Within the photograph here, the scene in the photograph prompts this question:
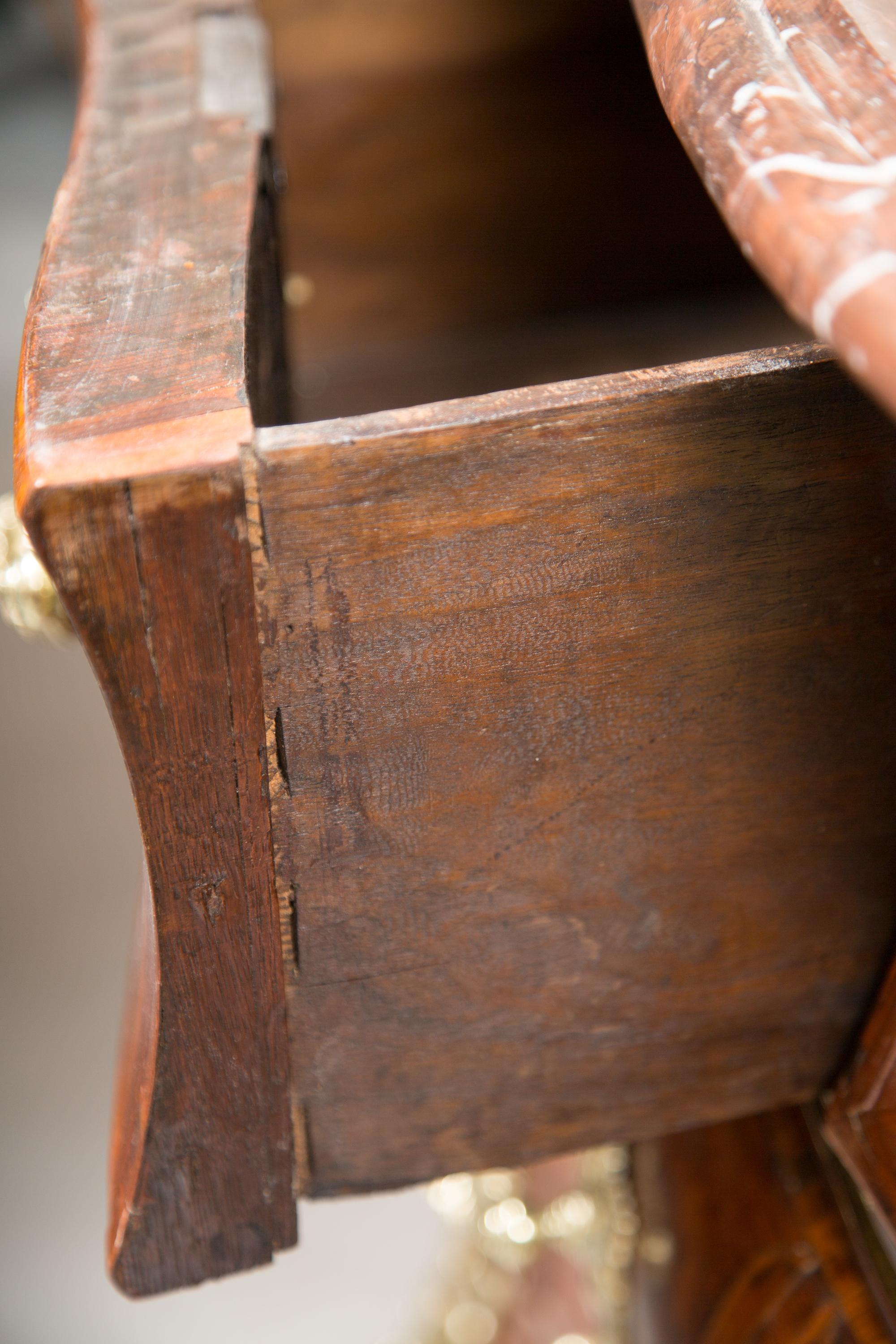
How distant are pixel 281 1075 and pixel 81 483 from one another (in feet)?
1.04

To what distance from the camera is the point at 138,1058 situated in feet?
1.85

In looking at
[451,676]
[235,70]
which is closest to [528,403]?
[451,676]

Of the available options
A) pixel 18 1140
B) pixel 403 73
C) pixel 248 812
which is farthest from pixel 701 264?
pixel 18 1140

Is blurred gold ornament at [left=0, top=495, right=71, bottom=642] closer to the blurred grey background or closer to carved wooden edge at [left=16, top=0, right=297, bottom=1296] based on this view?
carved wooden edge at [left=16, top=0, right=297, bottom=1296]

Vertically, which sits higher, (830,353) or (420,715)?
(830,353)

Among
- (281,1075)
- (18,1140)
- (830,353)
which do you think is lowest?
(18,1140)

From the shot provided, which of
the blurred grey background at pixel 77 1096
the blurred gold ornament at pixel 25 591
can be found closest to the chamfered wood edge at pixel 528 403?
the blurred gold ornament at pixel 25 591

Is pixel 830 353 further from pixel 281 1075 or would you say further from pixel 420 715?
pixel 281 1075

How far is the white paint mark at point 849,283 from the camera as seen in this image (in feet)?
0.91

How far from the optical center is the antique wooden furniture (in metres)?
0.39

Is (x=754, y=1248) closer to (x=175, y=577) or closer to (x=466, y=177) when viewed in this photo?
(x=175, y=577)

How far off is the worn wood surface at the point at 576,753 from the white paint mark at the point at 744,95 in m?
0.09

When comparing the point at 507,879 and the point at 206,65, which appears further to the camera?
the point at 206,65

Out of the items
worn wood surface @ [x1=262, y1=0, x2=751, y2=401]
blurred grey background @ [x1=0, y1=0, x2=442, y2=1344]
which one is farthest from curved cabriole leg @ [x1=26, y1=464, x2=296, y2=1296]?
blurred grey background @ [x1=0, y1=0, x2=442, y2=1344]
